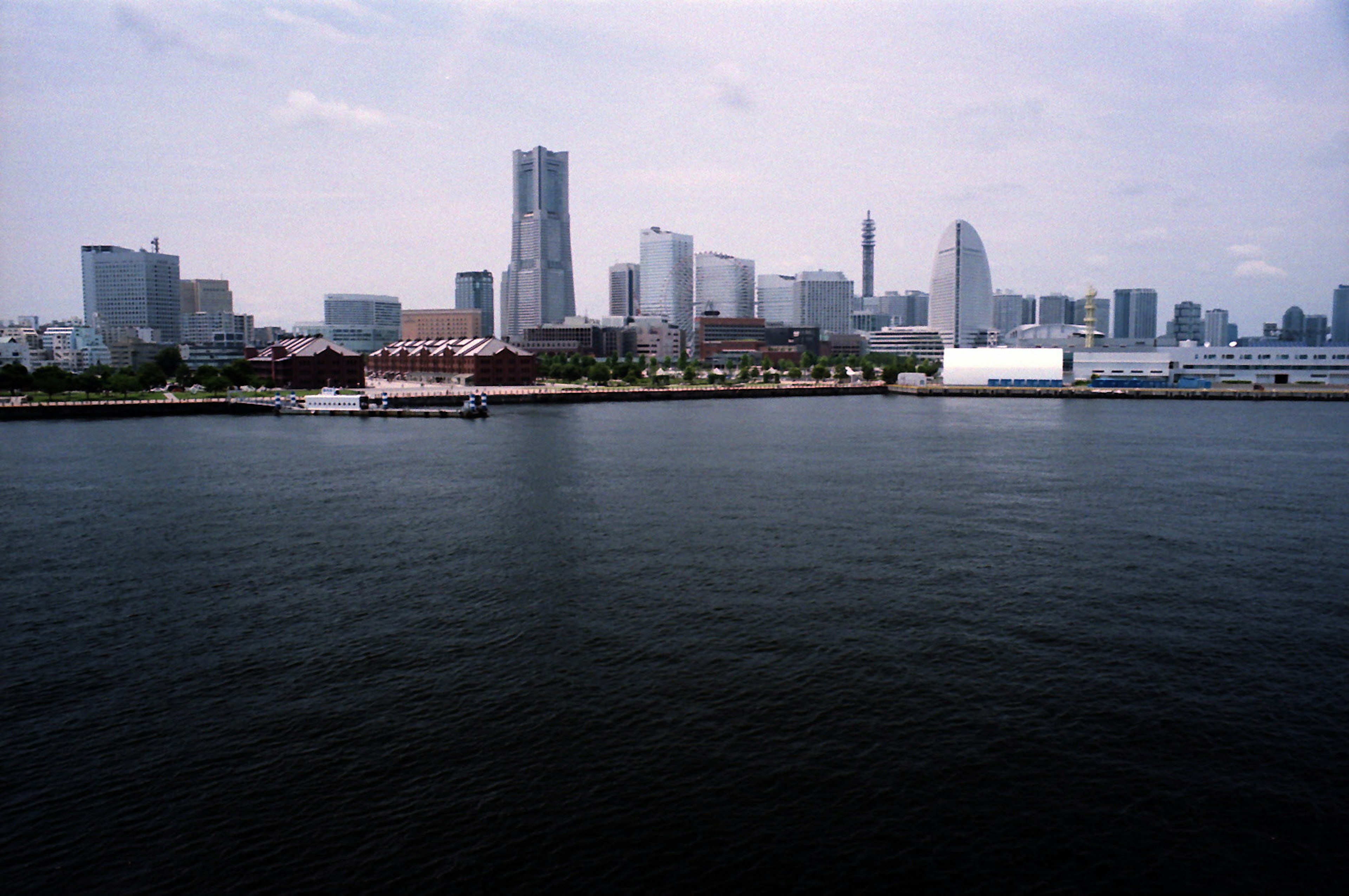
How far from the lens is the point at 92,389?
4611 inches

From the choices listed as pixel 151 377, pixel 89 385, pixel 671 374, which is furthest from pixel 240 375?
pixel 671 374

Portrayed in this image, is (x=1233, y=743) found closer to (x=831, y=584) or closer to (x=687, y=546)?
(x=831, y=584)

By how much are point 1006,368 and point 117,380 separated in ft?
439

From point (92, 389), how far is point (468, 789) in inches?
4864

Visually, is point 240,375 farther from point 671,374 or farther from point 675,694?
point 675,694

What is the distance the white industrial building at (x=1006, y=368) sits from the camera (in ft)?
496

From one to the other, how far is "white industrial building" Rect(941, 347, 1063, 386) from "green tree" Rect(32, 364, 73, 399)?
13017 cm

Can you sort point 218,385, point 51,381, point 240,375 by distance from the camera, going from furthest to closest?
1. point 218,385
2. point 240,375
3. point 51,381

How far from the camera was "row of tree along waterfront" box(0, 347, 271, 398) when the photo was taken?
111m

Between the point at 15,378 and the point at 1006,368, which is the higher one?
the point at 1006,368

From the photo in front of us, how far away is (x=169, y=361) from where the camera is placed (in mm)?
176250

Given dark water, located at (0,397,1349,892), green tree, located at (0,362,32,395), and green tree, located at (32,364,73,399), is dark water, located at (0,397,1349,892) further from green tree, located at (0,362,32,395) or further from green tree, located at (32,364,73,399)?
green tree, located at (0,362,32,395)

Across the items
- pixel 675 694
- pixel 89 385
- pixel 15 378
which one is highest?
pixel 15 378

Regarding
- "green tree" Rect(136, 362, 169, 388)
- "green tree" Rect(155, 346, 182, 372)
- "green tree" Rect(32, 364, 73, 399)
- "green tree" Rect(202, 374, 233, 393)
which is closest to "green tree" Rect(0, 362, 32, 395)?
"green tree" Rect(32, 364, 73, 399)
